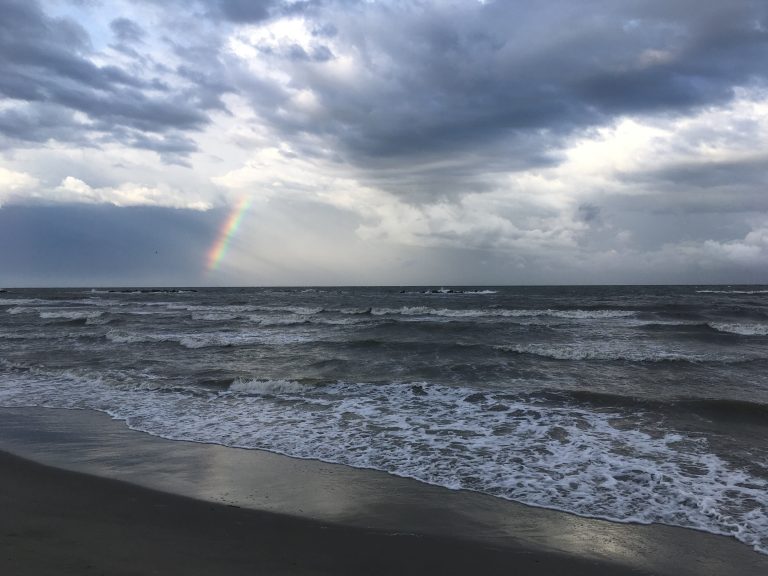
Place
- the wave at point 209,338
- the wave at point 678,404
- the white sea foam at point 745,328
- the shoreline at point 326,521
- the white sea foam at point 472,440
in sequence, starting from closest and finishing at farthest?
the shoreline at point 326,521, the white sea foam at point 472,440, the wave at point 678,404, the wave at point 209,338, the white sea foam at point 745,328

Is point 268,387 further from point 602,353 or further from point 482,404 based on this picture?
point 602,353

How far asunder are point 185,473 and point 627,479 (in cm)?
611

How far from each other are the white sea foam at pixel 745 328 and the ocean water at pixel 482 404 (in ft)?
8.31

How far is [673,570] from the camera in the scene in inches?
175

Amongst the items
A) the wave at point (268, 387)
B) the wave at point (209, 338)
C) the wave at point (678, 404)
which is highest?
the wave at point (209, 338)

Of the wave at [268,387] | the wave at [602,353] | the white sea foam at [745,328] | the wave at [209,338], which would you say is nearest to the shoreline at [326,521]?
the wave at [268,387]

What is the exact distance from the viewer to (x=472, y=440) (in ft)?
27.7

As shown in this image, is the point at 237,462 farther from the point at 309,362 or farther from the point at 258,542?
the point at 309,362

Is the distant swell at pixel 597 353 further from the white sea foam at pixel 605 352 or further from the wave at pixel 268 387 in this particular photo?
the wave at pixel 268 387

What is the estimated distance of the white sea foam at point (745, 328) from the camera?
82.8 ft

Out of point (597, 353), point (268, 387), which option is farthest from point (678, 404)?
point (268, 387)

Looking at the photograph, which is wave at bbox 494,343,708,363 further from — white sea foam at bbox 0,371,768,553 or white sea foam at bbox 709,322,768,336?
white sea foam at bbox 709,322,768,336

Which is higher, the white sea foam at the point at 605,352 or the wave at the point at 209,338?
the wave at the point at 209,338

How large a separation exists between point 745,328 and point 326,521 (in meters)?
30.2
